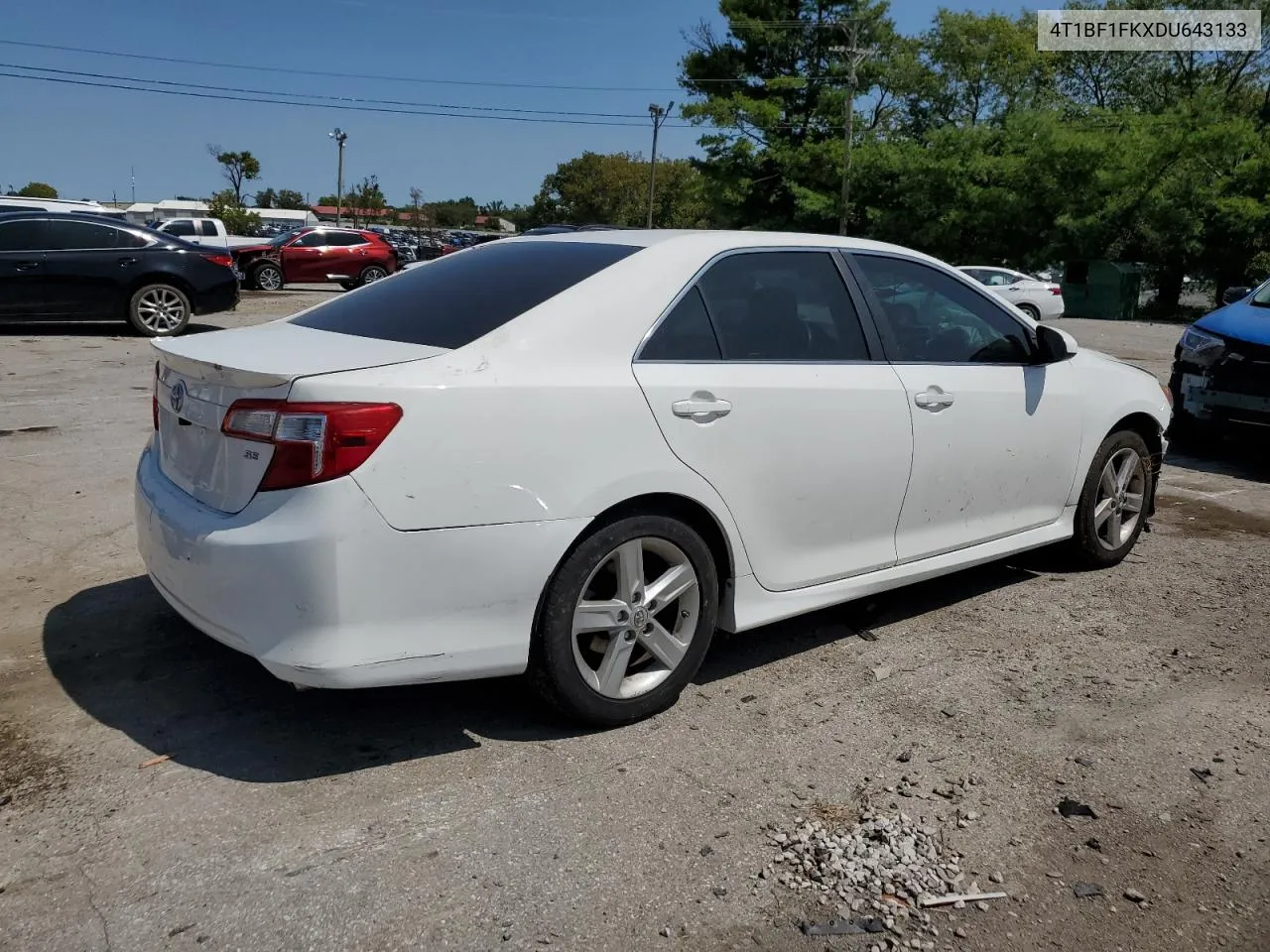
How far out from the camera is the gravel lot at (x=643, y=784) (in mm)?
2568

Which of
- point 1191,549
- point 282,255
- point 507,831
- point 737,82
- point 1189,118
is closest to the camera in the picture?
point 507,831

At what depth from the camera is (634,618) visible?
3428mm

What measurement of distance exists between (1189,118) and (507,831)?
3770 centimetres

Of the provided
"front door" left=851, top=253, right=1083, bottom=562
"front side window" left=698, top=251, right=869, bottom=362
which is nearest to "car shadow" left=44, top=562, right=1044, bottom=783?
"front door" left=851, top=253, right=1083, bottom=562

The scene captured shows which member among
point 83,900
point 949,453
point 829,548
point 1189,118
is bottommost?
point 83,900

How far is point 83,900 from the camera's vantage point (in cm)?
256

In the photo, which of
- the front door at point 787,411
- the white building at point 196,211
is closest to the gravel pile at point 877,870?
the front door at point 787,411

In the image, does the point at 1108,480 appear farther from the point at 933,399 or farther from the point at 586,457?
the point at 586,457

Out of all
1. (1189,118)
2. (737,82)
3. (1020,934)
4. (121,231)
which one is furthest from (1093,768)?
(737,82)

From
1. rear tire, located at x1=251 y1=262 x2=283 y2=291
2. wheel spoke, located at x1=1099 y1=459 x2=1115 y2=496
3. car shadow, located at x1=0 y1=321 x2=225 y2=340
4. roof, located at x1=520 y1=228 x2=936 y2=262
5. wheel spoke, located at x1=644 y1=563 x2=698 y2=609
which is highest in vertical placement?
roof, located at x1=520 y1=228 x2=936 y2=262

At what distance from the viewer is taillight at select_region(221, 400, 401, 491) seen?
2904mm

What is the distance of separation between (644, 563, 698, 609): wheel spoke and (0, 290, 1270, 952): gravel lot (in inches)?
16.8

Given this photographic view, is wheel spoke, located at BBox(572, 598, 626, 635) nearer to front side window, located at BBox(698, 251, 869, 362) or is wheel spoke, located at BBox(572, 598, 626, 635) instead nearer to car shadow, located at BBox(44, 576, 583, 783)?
car shadow, located at BBox(44, 576, 583, 783)

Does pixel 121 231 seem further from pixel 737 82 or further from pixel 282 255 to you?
pixel 737 82
